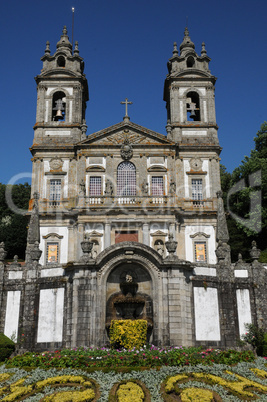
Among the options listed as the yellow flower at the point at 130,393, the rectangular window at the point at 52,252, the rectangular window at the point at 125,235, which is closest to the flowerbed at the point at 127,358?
the yellow flower at the point at 130,393

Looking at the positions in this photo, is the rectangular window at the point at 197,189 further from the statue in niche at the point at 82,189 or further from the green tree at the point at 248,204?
the statue in niche at the point at 82,189

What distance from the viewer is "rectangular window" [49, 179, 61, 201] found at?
3494 centimetres

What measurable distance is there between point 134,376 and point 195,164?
2497 centimetres

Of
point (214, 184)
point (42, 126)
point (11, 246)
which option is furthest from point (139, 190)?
point (11, 246)

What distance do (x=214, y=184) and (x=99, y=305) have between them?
797 inches

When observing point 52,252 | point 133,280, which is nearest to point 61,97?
point 52,252

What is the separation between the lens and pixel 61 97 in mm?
39000

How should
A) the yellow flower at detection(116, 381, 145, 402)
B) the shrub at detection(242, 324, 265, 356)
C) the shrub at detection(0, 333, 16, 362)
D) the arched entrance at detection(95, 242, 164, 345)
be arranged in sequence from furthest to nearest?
the shrub at detection(242, 324, 265, 356)
the arched entrance at detection(95, 242, 164, 345)
the shrub at detection(0, 333, 16, 362)
the yellow flower at detection(116, 381, 145, 402)

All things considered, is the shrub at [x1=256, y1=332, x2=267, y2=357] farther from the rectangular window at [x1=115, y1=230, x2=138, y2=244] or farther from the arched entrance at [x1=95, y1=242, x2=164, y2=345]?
the rectangular window at [x1=115, y1=230, x2=138, y2=244]

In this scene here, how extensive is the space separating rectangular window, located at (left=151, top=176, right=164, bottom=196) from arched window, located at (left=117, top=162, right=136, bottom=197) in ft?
4.88

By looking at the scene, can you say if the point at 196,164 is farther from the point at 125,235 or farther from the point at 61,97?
the point at 61,97

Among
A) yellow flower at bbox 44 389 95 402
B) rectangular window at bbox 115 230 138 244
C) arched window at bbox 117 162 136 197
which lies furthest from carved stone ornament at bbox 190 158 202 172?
yellow flower at bbox 44 389 95 402

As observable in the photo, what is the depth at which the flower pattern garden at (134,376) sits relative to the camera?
463 inches

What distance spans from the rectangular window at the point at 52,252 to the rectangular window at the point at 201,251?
10365 millimetres
